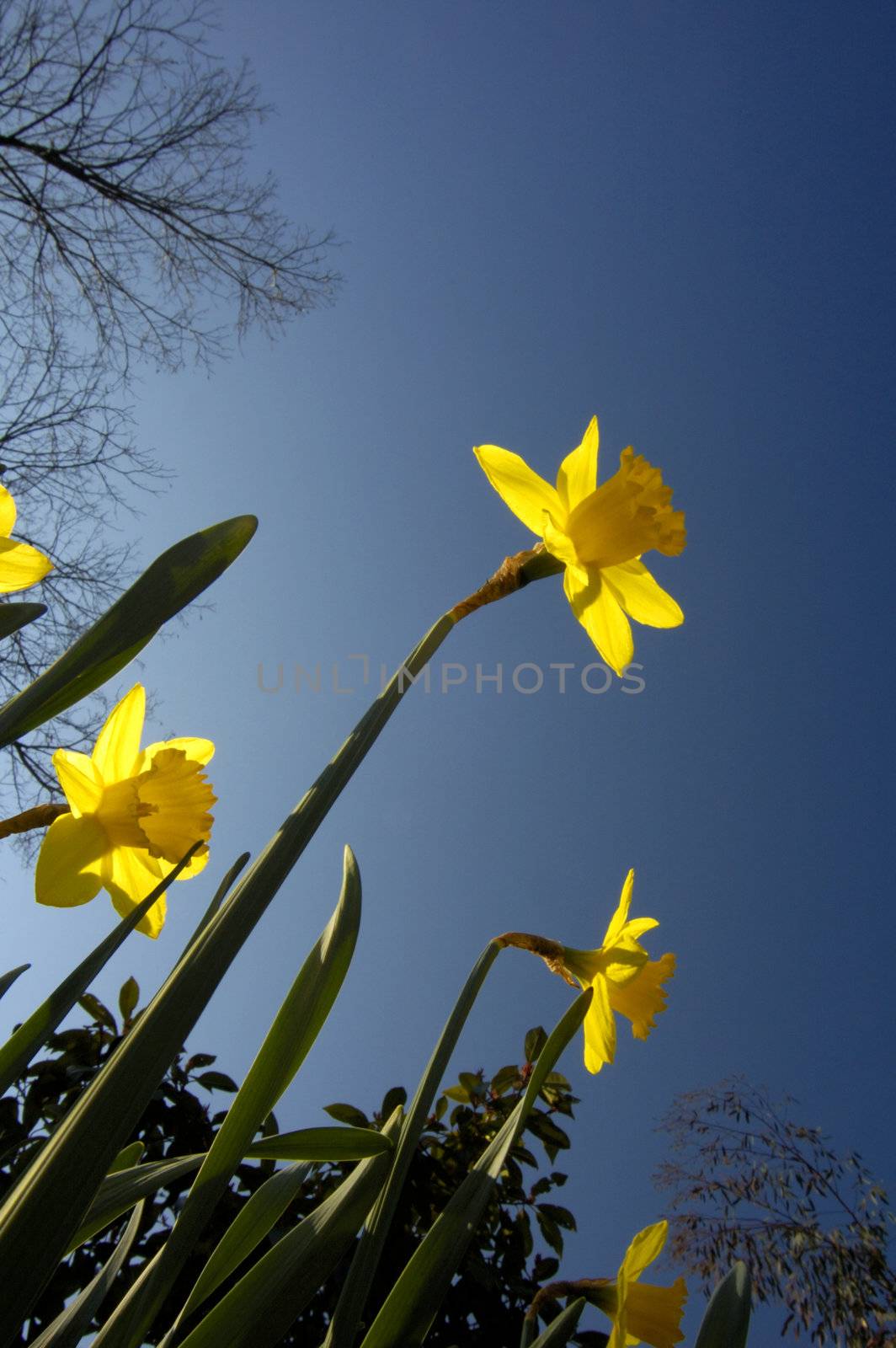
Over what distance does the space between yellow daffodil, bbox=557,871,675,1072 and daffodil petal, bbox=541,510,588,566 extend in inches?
12.9

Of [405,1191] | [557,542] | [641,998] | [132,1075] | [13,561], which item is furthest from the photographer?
[405,1191]

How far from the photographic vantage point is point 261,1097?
49cm

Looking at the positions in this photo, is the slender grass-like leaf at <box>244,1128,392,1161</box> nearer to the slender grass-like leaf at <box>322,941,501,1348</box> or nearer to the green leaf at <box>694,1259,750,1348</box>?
the slender grass-like leaf at <box>322,941,501,1348</box>

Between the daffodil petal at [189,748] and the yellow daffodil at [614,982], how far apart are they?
1.18ft

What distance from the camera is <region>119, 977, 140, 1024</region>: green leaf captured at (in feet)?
4.04

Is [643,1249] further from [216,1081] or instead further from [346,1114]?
[216,1081]

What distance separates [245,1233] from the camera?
569 mm

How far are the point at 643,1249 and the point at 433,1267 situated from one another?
0.29 m

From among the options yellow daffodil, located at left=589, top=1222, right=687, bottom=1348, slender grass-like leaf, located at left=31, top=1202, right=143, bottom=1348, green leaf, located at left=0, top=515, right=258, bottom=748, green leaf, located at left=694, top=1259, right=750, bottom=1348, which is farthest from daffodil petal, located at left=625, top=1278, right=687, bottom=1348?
green leaf, located at left=0, top=515, right=258, bottom=748

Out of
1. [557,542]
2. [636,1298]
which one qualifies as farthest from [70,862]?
[636,1298]

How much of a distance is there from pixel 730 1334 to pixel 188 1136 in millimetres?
921

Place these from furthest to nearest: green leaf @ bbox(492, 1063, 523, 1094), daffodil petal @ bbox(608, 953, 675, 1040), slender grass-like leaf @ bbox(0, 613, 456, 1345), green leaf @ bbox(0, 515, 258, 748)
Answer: green leaf @ bbox(492, 1063, 523, 1094)
daffodil petal @ bbox(608, 953, 675, 1040)
green leaf @ bbox(0, 515, 258, 748)
slender grass-like leaf @ bbox(0, 613, 456, 1345)

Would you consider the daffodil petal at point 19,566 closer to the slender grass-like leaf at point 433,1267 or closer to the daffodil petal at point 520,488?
the daffodil petal at point 520,488

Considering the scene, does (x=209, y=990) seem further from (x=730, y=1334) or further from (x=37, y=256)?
(x=37, y=256)
